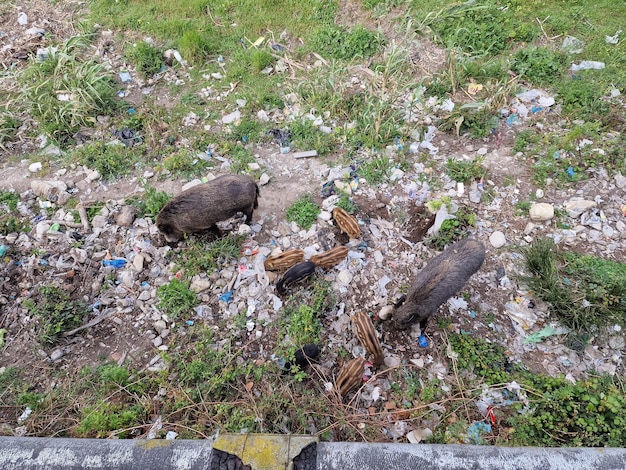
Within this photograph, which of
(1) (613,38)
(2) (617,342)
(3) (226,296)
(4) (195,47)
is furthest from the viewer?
(4) (195,47)

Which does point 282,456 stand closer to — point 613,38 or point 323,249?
point 323,249

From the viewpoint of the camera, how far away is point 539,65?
5.80 meters

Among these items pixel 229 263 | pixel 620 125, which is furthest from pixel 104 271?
pixel 620 125

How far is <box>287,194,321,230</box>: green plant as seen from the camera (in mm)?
4707

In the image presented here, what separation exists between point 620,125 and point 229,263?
5179 mm

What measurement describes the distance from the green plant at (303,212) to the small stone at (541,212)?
2.43 m

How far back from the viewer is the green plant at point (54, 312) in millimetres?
3873

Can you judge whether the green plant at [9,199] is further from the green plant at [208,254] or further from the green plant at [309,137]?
the green plant at [309,137]

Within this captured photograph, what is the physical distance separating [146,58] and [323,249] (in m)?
4.54

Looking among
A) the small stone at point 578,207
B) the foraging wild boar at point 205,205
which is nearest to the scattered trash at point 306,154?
the foraging wild boar at point 205,205

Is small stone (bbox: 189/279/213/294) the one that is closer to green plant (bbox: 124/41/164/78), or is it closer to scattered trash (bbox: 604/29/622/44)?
green plant (bbox: 124/41/164/78)

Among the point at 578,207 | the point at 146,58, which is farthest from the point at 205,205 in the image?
the point at 578,207

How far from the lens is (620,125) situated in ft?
17.0

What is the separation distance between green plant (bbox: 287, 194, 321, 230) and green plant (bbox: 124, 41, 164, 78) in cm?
361
